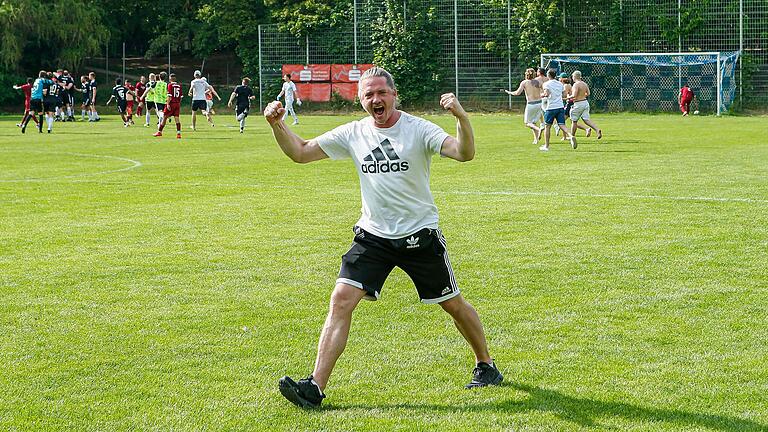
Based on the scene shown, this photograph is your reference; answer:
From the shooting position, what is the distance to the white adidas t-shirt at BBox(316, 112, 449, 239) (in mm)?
6047

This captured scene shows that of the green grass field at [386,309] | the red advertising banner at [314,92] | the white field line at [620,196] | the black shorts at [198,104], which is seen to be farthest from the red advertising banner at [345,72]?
the white field line at [620,196]

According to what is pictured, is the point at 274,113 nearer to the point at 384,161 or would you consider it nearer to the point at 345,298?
the point at 384,161

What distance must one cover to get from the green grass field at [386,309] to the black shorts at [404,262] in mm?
568

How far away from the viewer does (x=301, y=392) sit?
230 inches

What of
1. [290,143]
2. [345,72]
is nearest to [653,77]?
[345,72]

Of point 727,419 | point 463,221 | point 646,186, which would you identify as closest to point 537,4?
point 646,186

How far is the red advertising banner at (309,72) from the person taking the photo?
2067 inches

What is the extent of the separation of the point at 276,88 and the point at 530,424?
49.2 m

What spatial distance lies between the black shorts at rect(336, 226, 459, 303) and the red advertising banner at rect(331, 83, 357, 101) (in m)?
46.0

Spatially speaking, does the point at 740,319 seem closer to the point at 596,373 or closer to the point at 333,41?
the point at 596,373

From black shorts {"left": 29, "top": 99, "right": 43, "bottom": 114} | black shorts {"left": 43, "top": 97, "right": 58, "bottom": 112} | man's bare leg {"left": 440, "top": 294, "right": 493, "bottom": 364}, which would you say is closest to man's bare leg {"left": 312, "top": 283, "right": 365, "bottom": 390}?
man's bare leg {"left": 440, "top": 294, "right": 493, "bottom": 364}

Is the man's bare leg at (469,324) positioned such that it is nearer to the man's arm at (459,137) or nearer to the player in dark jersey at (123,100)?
the man's arm at (459,137)

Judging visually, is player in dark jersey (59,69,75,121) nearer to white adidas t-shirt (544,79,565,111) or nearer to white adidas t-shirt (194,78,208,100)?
white adidas t-shirt (194,78,208,100)

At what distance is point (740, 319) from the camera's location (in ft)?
25.5
